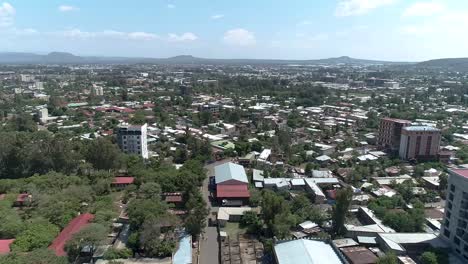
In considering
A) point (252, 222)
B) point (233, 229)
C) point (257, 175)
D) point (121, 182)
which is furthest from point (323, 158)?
point (121, 182)

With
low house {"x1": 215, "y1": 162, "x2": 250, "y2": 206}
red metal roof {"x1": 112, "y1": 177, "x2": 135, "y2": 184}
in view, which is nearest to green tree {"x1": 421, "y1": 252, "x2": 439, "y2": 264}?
low house {"x1": 215, "y1": 162, "x2": 250, "y2": 206}

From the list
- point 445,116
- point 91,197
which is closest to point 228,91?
point 445,116

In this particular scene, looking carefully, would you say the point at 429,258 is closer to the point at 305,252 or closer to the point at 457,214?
the point at 457,214

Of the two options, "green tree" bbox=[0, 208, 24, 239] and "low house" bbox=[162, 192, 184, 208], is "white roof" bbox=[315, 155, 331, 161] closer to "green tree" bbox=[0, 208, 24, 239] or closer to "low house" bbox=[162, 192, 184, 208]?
"low house" bbox=[162, 192, 184, 208]

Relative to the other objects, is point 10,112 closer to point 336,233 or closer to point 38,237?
point 38,237

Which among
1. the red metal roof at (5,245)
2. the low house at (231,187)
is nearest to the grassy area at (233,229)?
the low house at (231,187)
